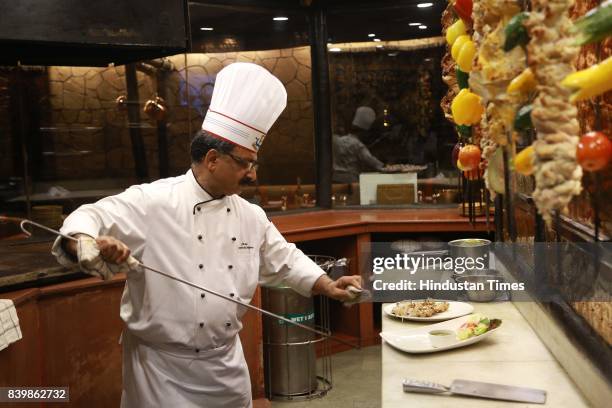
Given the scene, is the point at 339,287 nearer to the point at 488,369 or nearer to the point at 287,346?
the point at 488,369

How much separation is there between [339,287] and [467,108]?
3.05ft

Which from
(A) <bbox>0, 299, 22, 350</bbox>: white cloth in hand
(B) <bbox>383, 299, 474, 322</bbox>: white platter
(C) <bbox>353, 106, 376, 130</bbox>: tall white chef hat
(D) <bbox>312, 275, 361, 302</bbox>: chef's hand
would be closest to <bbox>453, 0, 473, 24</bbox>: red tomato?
(D) <bbox>312, 275, 361, 302</bbox>: chef's hand

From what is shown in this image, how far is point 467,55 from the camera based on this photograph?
212 centimetres

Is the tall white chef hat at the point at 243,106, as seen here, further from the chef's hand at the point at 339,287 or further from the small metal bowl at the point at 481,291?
the small metal bowl at the point at 481,291

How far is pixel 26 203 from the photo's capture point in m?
4.90

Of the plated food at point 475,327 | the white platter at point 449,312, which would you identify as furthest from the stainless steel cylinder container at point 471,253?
the plated food at point 475,327

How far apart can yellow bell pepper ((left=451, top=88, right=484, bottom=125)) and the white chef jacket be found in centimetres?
101

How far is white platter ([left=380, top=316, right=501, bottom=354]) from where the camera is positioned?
254 cm

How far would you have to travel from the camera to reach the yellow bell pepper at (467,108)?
2250 millimetres

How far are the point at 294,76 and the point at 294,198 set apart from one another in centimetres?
Result: 108

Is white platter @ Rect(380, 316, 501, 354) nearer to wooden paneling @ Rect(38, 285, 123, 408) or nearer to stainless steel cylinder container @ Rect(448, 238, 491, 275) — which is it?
stainless steel cylinder container @ Rect(448, 238, 491, 275)

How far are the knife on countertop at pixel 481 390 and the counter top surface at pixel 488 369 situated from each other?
0.7 inches

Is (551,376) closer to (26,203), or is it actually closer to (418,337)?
(418,337)

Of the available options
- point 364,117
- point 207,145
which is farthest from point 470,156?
point 364,117
